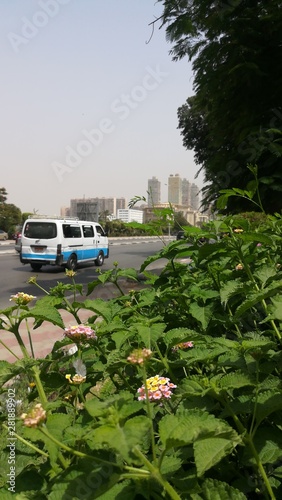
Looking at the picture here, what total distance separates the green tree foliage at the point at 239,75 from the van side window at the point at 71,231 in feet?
32.0

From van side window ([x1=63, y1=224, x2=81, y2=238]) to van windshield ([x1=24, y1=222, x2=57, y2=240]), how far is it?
0.49m

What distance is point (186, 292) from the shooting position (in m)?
1.67

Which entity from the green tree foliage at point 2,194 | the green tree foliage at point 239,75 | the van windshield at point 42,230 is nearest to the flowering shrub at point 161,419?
the green tree foliage at point 239,75

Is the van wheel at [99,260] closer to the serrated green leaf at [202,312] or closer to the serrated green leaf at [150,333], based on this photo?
the serrated green leaf at [202,312]

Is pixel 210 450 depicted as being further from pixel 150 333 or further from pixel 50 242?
pixel 50 242

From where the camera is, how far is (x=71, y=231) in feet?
50.9

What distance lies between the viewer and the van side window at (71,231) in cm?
1506

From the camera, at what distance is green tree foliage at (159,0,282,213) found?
488 centimetres

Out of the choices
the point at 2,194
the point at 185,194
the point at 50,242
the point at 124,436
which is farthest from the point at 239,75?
the point at 2,194

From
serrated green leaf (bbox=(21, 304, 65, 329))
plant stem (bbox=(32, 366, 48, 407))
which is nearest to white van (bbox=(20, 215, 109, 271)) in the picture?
serrated green leaf (bbox=(21, 304, 65, 329))

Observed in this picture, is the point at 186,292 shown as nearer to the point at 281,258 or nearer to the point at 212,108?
the point at 281,258

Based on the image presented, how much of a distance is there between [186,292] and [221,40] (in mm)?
4731

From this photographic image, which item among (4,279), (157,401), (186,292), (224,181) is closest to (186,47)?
(224,181)

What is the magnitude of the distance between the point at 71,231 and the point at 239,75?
11150 millimetres
